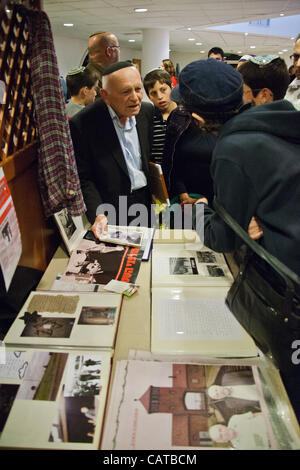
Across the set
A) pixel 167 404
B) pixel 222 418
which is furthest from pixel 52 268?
pixel 222 418

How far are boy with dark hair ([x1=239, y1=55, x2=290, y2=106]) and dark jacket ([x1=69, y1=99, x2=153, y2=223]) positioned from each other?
30.7 inches

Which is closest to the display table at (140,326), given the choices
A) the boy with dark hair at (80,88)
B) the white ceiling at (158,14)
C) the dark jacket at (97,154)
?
the dark jacket at (97,154)

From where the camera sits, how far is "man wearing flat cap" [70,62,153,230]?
1.73 metres

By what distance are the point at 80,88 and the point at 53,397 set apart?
2297 millimetres

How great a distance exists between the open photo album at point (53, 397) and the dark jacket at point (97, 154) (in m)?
0.96

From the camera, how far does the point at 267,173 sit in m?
0.87

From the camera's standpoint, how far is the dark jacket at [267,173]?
33.7 inches

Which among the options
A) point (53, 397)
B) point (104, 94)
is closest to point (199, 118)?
point (104, 94)

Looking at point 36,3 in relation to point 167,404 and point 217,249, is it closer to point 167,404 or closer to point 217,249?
point 217,249

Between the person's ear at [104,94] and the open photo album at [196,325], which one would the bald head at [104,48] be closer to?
the person's ear at [104,94]

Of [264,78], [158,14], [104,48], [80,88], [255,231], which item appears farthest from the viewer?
[158,14]

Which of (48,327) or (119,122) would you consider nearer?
(48,327)

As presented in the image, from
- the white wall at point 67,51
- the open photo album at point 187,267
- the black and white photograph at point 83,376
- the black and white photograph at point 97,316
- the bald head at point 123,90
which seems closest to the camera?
the black and white photograph at point 83,376

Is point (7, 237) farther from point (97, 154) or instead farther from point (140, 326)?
point (97, 154)
